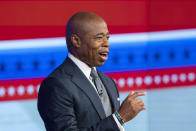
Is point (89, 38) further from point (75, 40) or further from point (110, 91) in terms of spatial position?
point (110, 91)

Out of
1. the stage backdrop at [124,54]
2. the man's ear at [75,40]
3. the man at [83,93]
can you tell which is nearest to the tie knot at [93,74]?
the man at [83,93]

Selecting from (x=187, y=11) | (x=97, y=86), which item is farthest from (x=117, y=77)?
(x=97, y=86)

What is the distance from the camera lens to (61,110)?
1.51 m

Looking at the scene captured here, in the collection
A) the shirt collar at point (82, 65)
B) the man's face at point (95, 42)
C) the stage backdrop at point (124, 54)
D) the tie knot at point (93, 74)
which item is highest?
the man's face at point (95, 42)

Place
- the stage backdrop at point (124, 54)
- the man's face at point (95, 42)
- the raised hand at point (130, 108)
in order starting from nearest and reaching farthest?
the raised hand at point (130, 108) < the man's face at point (95, 42) < the stage backdrop at point (124, 54)

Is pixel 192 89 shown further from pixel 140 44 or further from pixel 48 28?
pixel 48 28

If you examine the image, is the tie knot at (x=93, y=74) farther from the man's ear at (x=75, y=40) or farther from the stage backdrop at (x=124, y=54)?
the stage backdrop at (x=124, y=54)

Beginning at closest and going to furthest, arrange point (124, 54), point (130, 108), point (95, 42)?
1. point (130, 108)
2. point (95, 42)
3. point (124, 54)

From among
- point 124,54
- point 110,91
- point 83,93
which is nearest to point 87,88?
point 83,93

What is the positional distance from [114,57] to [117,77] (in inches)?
6.8

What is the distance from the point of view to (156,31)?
130 inches

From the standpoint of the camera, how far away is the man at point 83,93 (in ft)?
4.96

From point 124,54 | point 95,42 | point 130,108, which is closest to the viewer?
point 130,108

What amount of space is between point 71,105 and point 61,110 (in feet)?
0.16
